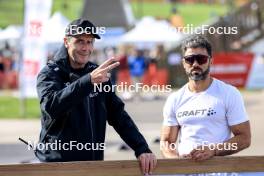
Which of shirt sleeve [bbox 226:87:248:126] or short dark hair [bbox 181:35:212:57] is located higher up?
short dark hair [bbox 181:35:212:57]

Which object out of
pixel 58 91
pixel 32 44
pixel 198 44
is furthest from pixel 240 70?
pixel 58 91

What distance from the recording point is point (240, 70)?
3022 cm

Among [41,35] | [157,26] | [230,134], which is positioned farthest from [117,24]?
[230,134]

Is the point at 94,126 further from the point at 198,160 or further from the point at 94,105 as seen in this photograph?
the point at 198,160

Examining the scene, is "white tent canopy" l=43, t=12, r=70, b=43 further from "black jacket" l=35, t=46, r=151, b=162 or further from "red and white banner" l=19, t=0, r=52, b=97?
"black jacket" l=35, t=46, r=151, b=162

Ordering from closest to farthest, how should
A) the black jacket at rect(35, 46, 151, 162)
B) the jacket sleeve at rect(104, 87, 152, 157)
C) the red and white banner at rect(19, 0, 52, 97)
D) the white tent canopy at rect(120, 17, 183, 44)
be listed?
the black jacket at rect(35, 46, 151, 162) → the jacket sleeve at rect(104, 87, 152, 157) → the red and white banner at rect(19, 0, 52, 97) → the white tent canopy at rect(120, 17, 183, 44)

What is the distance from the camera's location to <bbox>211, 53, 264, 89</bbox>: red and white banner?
30.2 metres

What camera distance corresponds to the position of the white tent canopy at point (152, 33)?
94.6 feet

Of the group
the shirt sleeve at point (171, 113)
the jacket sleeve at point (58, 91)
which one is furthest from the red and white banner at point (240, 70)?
the jacket sleeve at point (58, 91)

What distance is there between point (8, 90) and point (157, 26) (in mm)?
8471

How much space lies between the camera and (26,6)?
701 inches

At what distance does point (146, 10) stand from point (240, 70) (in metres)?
33.0

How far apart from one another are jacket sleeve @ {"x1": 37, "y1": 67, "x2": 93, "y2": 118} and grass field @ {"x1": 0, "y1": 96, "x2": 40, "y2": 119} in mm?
15570

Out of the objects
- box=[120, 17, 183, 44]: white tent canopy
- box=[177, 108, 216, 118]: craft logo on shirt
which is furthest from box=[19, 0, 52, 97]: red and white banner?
box=[177, 108, 216, 118]: craft logo on shirt
